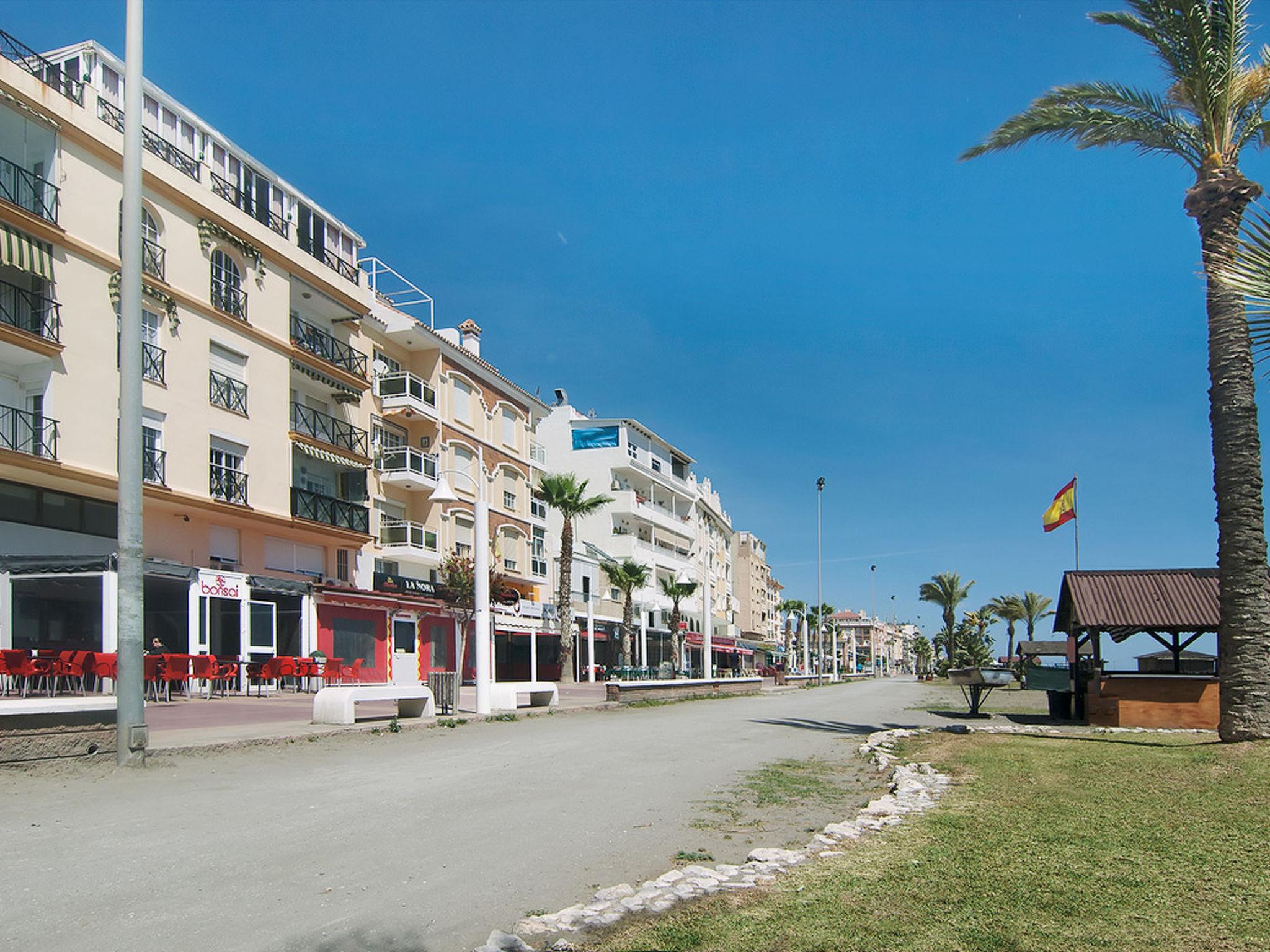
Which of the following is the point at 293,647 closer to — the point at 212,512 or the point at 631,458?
the point at 212,512

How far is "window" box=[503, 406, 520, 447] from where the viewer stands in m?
49.0

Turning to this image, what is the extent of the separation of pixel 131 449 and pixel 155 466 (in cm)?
1684

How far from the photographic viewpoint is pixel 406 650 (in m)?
37.0

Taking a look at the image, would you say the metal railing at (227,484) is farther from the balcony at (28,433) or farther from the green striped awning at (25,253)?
the green striped awning at (25,253)

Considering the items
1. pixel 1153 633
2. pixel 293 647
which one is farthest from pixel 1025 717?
pixel 293 647

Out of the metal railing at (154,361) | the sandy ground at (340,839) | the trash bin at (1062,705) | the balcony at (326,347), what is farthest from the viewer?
the balcony at (326,347)

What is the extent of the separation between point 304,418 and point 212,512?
21.4 feet

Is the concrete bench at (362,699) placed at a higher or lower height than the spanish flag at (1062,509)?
lower

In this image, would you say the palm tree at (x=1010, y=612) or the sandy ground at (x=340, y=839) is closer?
the sandy ground at (x=340, y=839)

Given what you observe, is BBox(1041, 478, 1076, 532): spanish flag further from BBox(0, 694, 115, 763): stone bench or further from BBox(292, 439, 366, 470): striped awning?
BBox(0, 694, 115, 763): stone bench

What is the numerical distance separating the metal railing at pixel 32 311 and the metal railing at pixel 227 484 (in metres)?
5.93

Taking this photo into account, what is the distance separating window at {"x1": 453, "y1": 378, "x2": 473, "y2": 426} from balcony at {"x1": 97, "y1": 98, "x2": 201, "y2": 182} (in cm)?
1609

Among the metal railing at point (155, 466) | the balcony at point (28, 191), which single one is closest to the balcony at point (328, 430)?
the metal railing at point (155, 466)

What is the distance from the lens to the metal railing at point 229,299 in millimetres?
30359
